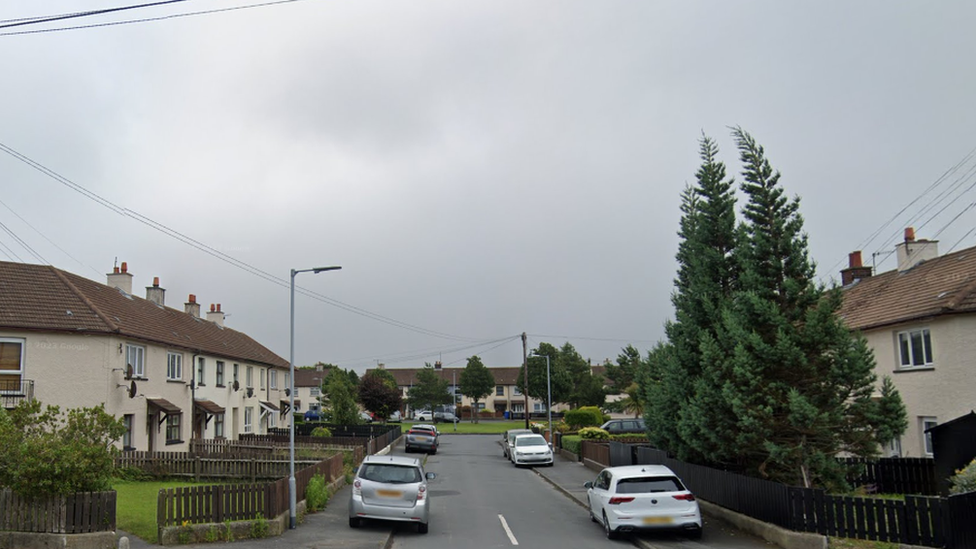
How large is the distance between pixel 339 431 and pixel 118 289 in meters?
16.0

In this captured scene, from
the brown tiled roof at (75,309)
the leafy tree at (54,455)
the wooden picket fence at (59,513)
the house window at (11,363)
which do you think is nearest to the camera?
the leafy tree at (54,455)

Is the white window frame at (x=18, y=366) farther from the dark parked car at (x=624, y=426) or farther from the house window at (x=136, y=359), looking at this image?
the dark parked car at (x=624, y=426)

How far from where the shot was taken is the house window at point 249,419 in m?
40.7

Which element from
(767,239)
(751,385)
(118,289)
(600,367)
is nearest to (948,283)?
(767,239)

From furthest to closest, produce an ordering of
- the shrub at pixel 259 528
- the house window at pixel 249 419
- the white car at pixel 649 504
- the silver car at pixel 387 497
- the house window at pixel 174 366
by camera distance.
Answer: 1. the house window at pixel 249 419
2. the house window at pixel 174 366
3. the silver car at pixel 387 497
4. the white car at pixel 649 504
5. the shrub at pixel 259 528

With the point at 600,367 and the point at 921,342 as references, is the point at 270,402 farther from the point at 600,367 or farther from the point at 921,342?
the point at 600,367

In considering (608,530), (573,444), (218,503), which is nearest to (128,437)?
(218,503)

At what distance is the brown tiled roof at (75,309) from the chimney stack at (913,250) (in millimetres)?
26881

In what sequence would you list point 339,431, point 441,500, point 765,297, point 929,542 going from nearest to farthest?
1. point 929,542
2. point 765,297
3. point 441,500
4. point 339,431

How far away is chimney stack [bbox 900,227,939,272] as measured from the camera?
25734 mm

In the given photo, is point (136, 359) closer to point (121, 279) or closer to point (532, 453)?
point (121, 279)

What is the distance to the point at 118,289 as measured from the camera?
1271 inches

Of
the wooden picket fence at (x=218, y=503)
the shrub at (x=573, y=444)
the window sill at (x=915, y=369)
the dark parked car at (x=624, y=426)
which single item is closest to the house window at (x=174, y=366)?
the wooden picket fence at (x=218, y=503)

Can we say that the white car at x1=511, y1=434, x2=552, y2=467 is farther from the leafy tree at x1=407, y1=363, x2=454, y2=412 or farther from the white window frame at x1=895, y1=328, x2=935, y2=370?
the leafy tree at x1=407, y1=363, x2=454, y2=412
